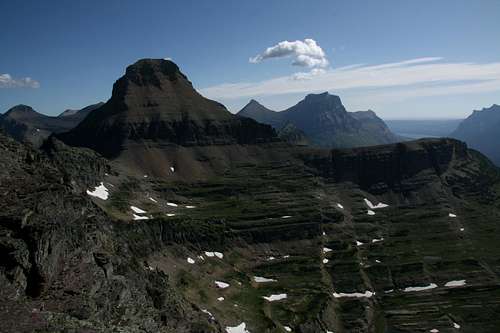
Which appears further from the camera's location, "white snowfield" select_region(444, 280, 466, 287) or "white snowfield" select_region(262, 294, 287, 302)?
"white snowfield" select_region(444, 280, 466, 287)

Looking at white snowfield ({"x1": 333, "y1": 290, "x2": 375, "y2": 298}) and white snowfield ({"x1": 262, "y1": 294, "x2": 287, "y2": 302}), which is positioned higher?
white snowfield ({"x1": 262, "y1": 294, "x2": 287, "y2": 302})

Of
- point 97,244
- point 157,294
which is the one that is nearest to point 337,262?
point 157,294

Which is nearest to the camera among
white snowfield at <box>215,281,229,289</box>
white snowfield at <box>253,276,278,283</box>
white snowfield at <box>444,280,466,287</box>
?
white snowfield at <box>215,281,229,289</box>

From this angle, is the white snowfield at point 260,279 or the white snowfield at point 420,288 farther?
the white snowfield at point 260,279

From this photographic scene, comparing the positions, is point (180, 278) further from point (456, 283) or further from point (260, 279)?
point (456, 283)

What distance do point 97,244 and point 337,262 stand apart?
131598 millimetres

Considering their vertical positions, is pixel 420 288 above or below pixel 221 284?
below

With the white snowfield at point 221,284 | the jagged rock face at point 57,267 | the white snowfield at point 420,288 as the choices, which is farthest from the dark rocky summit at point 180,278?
the white snowfield at point 221,284

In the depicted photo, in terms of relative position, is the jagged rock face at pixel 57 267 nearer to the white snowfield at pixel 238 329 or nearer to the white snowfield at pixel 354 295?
the white snowfield at pixel 238 329

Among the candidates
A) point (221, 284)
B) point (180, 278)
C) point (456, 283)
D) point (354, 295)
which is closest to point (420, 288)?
point (456, 283)

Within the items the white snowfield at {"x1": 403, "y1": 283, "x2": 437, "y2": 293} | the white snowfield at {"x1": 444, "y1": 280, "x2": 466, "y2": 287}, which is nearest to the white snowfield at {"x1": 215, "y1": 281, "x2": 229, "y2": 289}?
the white snowfield at {"x1": 403, "y1": 283, "x2": 437, "y2": 293}

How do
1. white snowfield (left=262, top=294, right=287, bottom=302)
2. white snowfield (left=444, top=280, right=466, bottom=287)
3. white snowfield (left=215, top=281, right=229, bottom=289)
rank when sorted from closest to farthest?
white snowfield (left=262, top=294, right=287, bottom=302) < white snowfield (left=215, top=281, right=229, bottom=289) < white snowfield (left=444, top=280, right=466, bottom=287)

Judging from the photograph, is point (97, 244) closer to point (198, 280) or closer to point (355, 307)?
point (198, 280)

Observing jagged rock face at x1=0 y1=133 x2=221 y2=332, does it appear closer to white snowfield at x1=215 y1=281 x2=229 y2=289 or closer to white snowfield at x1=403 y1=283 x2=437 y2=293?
white snowfield at x1=215 y1=281 x2=229 y2=289
